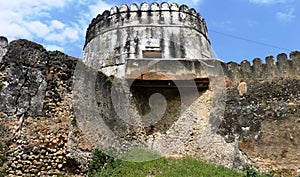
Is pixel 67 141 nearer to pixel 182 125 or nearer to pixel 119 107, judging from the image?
pixel 119 107

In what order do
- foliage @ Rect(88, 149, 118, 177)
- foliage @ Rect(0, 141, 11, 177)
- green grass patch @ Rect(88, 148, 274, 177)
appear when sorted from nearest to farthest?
1. foliage @ Rect(0, 141, 11, 177)
2. foliage @ Rect(88, 149, 118, 177)
3. green grass patch @ Rect(88, 148, 274, 177)

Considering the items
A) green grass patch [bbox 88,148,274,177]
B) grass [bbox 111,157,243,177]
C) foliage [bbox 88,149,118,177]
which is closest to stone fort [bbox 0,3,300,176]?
foliage [bbox 88,149,118,177]

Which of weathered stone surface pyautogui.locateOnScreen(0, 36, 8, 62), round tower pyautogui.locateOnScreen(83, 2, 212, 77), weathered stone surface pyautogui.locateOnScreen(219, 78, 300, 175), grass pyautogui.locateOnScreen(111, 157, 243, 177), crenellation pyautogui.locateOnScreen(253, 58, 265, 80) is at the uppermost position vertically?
round tower pyautogui.locateOnScreen(83, 2, 212, 77)

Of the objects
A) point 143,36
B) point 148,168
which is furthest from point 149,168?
point 143,36

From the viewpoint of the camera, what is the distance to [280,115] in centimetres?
1032

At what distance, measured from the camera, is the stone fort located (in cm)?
739

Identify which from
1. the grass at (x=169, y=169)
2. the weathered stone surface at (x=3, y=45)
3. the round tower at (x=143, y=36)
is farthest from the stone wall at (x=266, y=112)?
the weathered stone surface at (x=3, y=45)

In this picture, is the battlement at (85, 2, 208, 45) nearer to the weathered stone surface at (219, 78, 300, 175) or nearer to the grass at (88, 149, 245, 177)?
the weathered stone surface at (219, 78, 300, 175)

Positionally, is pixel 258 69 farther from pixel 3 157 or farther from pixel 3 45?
pixel 3 157

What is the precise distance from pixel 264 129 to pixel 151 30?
20.7 feet

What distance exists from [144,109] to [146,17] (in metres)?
5.24

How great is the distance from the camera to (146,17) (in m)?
14.8

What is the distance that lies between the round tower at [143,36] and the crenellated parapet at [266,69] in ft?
9.21

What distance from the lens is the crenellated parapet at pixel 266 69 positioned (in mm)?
11102
